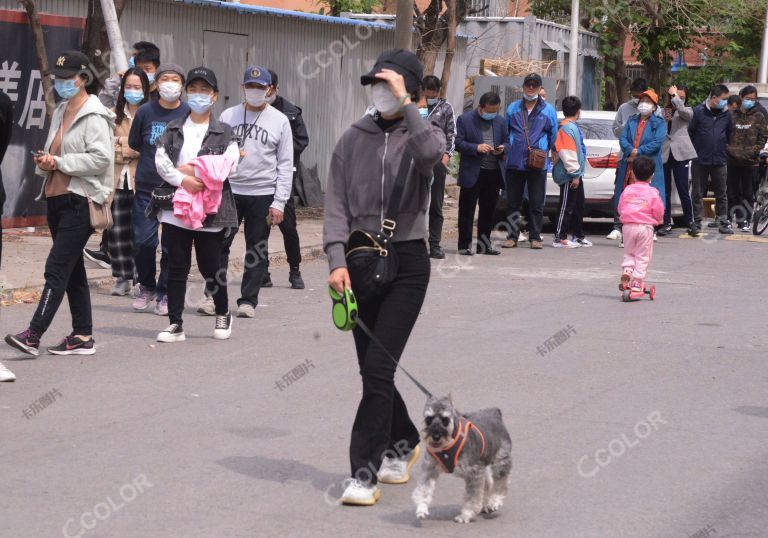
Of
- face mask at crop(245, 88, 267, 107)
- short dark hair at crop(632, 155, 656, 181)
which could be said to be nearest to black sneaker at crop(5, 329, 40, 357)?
face mask at crop(245, 88, 267, 107)

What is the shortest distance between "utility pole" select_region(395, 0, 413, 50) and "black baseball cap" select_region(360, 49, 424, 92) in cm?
1096

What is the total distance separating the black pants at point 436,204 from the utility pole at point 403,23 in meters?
2.28

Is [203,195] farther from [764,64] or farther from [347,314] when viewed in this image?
[764,64]

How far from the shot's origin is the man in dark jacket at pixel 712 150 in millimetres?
18594

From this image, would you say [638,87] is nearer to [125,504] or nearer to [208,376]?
[208,376]

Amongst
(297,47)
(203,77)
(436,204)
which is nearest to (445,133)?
(436,204)

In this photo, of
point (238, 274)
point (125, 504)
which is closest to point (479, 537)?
point (125, 504)

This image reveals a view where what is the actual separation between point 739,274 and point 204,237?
7523mm

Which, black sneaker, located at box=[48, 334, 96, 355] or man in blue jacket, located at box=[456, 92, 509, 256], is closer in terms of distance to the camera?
black sneaker, located at box=[48, 334, 96, 355]

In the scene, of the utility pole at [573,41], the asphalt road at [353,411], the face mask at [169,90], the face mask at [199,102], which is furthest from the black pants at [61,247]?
the utility pole at [573,41]

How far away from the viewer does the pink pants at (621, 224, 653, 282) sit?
478 inches

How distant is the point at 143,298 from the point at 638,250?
473 centimetres

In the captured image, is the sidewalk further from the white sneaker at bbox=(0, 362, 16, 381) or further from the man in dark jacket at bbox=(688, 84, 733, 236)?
the man in dark jacket at bbox=(688, 84, 733, 236)

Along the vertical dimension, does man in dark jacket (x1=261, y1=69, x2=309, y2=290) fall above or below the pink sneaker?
above
